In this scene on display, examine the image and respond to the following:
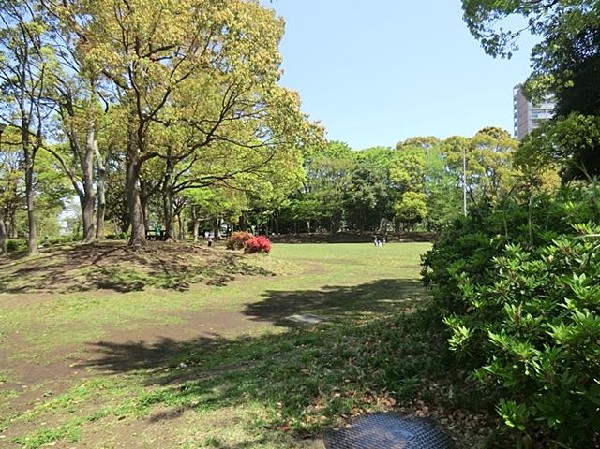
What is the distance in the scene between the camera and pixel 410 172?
4184 centimetres

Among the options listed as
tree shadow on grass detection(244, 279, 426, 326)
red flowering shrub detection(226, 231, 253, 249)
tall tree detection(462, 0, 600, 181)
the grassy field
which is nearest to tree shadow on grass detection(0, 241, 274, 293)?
the grassy field

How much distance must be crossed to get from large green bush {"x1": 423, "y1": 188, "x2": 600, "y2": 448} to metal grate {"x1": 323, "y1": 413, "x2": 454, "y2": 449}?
0.53 metres

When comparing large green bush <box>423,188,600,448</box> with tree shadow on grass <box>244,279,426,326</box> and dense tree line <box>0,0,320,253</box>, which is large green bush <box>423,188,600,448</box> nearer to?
tree shadow on grass <box>244,279,426,326</box>

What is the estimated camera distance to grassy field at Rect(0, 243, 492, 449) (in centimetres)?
321

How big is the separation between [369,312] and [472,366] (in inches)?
213

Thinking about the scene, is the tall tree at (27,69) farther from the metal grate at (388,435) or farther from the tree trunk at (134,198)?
the metal grate at (388,435)

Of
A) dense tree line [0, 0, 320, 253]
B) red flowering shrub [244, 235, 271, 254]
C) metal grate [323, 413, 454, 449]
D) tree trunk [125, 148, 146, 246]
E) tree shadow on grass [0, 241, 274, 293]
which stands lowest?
metal grate [323, 413, 454, 449]

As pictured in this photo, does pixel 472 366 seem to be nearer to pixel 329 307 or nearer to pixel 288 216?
pixel 329 307

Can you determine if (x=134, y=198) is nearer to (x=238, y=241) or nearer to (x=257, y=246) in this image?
(x=257, y=246)

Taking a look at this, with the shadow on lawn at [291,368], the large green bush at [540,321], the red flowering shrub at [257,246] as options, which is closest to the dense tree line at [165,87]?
the red flowering shrub at [257,246]

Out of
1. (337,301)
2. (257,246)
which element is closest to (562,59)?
(337,301)

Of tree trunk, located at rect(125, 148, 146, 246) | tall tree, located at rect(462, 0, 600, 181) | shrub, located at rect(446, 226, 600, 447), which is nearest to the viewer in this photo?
shrub, located at rect(446, 226, 600, 447)

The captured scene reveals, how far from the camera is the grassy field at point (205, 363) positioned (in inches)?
126

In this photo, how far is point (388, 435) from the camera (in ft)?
9.09
